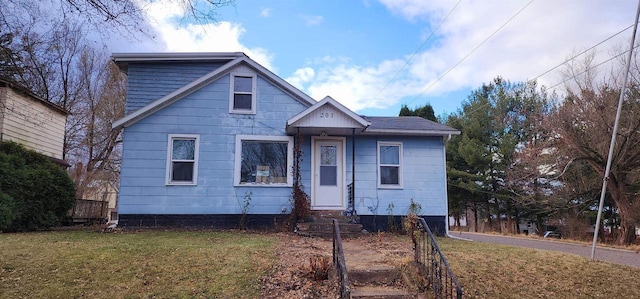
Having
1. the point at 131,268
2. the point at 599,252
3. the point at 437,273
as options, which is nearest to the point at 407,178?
the point at 599,252

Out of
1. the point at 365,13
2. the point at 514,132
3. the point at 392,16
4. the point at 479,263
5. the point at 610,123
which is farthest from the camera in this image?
the point at 514,132

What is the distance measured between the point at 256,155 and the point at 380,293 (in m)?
7.36

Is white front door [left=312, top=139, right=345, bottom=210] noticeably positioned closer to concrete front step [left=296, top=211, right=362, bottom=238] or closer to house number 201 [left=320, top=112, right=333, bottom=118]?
concrete front step [left=296, top=211, right=362, bottom=238]

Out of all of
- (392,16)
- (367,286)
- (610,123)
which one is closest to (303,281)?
(367,286)

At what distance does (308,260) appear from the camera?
687 centimetres

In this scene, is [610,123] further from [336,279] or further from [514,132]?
[336,279]

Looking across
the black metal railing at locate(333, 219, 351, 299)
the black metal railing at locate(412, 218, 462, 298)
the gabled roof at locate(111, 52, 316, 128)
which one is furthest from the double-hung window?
the black metal railing at locate(333, 219, 351, 299)

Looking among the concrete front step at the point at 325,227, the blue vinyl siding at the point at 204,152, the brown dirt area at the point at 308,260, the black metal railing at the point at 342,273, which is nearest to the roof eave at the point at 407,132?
the blue vinyl siding at the point at 204,152

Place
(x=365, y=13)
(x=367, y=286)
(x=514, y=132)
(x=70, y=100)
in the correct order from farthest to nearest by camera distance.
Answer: (x=514, y=132) < (x=70, y=100) < (x=365, y=13) < (x=367, y=286)

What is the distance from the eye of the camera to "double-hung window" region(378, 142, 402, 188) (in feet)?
41.1

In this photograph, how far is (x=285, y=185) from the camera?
1186 centimetres

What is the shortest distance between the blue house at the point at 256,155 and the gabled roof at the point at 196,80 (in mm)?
32

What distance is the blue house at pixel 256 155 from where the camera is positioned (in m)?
11.5

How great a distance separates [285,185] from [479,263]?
5978 mm
